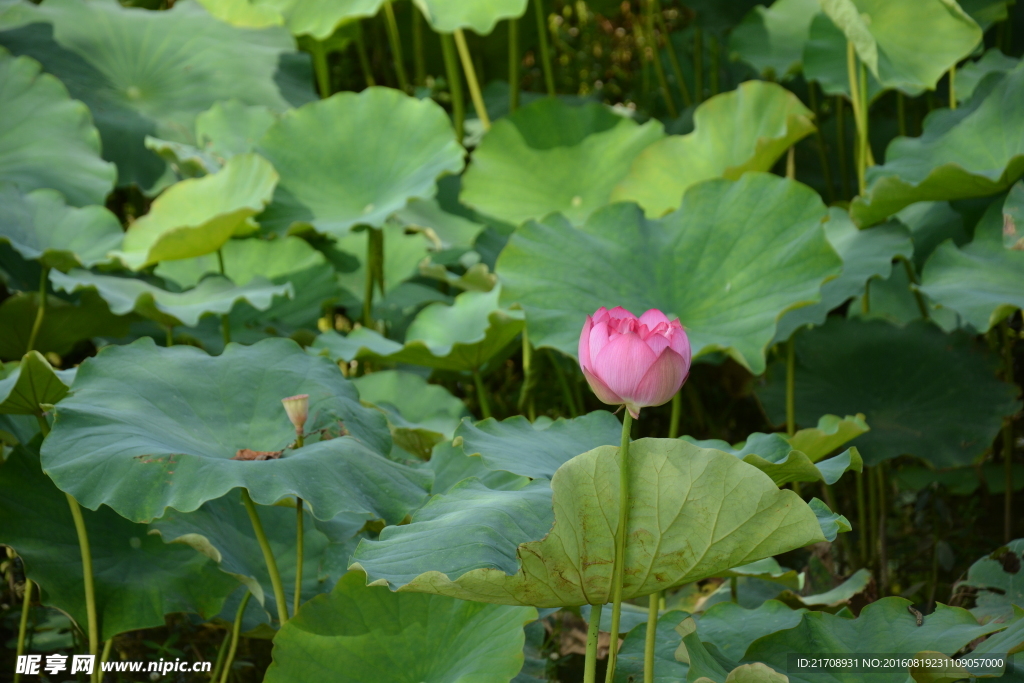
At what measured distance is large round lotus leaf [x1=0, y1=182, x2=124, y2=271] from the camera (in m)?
1.73

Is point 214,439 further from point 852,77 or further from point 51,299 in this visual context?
point 852,77

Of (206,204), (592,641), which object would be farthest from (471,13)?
(592,641)

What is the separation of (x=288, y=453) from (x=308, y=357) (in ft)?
0.87

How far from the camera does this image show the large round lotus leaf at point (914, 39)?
1.82m

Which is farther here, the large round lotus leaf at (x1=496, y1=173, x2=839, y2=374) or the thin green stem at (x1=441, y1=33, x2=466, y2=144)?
the thin green stem at (x1=441, y1=33, x2=466, y2=144)

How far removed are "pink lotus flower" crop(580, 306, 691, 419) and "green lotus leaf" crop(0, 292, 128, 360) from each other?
147 centimetres

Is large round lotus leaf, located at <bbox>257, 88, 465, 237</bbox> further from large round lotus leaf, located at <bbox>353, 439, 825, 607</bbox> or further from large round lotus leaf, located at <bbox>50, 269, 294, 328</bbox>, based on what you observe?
large round lotus leaf, located at <bbox>353, 439, 825, 607</bbox>

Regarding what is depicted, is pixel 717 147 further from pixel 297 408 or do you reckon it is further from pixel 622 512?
pixel 622 512

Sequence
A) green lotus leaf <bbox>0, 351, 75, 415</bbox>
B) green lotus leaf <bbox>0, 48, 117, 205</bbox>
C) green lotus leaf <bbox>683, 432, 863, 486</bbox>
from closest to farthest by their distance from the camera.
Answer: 1. green lotus leaf <bbox>683, 432, 863, 486</bbox>
2. green lotus leaf <bbox>0, 351, 75, 415</bbox>
3. green lotus leaf <bbox>0, 48, 117, 205</bbox>

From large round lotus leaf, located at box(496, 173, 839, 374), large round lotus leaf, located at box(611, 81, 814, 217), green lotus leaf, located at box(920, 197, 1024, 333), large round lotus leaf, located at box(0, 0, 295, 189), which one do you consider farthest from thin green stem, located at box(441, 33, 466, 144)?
green lotus leaf, located at box(920, 197, 1024, 333)

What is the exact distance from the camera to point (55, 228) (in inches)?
73.1

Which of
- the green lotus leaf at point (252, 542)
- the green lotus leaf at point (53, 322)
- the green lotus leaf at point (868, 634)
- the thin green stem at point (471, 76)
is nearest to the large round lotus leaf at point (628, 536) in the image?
the green lotus leaf at point (868, 634)

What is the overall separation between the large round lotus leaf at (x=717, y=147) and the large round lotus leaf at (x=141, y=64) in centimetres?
119

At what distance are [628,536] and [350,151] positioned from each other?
1.74 metres
